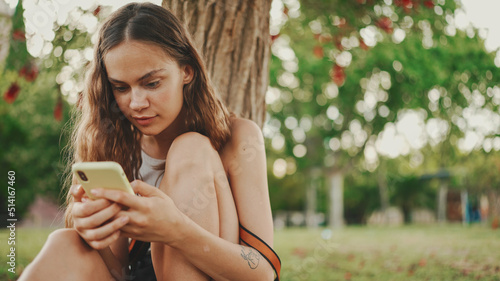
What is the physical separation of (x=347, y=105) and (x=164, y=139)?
12765mm

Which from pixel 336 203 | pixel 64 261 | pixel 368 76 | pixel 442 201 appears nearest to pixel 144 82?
pixel 64 261

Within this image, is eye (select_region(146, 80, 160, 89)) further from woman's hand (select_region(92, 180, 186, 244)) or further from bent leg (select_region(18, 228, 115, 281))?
bent leg (select_region(18, 228, 115, 281))

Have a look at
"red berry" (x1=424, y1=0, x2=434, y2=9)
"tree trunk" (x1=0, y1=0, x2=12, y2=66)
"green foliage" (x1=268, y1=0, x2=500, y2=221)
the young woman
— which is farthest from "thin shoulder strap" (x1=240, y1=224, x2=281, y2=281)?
"red berry" (x1=424, y1=0, x2=434, y2=9)

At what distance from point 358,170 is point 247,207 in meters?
20.0

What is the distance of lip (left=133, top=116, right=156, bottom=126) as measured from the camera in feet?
6.01

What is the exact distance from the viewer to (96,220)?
4.47 ft

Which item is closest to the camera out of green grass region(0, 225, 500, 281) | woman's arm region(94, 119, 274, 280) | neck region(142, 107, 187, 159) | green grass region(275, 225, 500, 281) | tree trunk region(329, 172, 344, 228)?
woman's arm region(94, 119, 274, 280)

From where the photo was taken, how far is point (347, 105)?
14.4 meters

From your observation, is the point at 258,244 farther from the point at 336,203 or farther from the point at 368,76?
the point at 336,203

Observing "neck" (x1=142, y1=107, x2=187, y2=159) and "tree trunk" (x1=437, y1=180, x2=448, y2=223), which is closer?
"neck" (x1=142, y1=107, x2=187, y2=159)

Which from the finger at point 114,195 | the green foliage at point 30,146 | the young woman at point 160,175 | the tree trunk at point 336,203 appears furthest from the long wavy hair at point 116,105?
the tree trunk at point 336,203

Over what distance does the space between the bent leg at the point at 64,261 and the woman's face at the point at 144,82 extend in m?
0.56

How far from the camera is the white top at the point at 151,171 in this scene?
2162mm

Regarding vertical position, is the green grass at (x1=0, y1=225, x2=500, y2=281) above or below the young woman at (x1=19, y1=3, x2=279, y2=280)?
below
